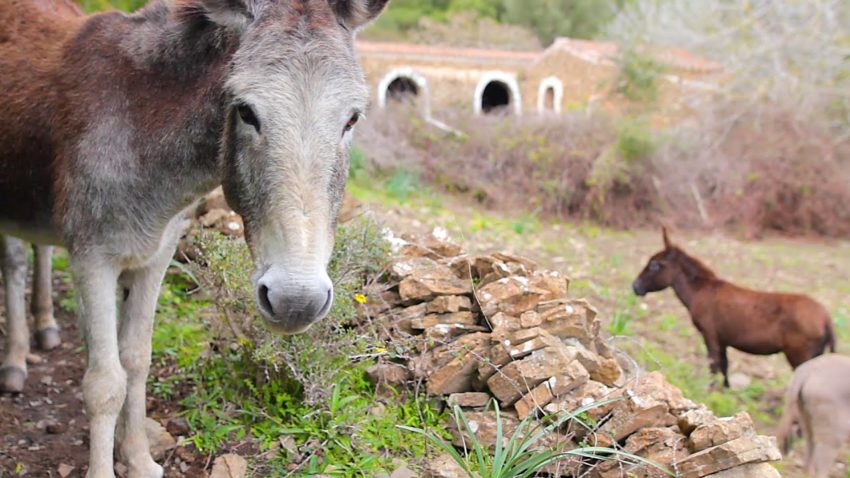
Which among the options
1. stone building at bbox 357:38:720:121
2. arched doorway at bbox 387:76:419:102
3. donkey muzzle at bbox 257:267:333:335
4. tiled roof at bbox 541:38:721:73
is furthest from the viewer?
arched doorway at bbox 387:76:419:102

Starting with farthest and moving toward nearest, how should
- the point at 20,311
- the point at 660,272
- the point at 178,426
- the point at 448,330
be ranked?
1. the point at 660,272
2. the point at 20,311
3. the point at 448,330
4. the point at 178,426

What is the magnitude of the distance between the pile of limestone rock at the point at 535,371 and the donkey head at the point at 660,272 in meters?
3.58

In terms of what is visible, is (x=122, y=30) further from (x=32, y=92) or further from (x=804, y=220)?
(x=804, y=220)

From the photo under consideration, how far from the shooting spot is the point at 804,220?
15.4 m

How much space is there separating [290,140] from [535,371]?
179 centimetres

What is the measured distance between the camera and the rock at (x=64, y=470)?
3.34 meters

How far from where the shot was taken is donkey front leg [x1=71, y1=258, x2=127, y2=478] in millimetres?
2908

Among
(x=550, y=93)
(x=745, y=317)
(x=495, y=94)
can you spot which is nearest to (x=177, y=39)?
(x=745, y=317)

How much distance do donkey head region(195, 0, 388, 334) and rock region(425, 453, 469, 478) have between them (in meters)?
1.21

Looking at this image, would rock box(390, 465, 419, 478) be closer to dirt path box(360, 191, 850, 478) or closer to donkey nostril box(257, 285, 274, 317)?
donkey nostril box(257, 285, 274, 317)

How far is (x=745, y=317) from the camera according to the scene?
265 inches

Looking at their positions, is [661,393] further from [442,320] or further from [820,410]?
[820,410]

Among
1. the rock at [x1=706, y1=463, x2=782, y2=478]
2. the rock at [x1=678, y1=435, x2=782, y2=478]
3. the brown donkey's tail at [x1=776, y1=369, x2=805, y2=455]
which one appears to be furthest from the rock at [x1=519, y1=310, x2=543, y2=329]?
the brown donkey's tail at [x1=776, y1=369, x2=805, y2=455]

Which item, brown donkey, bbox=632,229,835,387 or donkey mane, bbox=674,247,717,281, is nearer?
brown donkey, bbox=632,229,835,387
